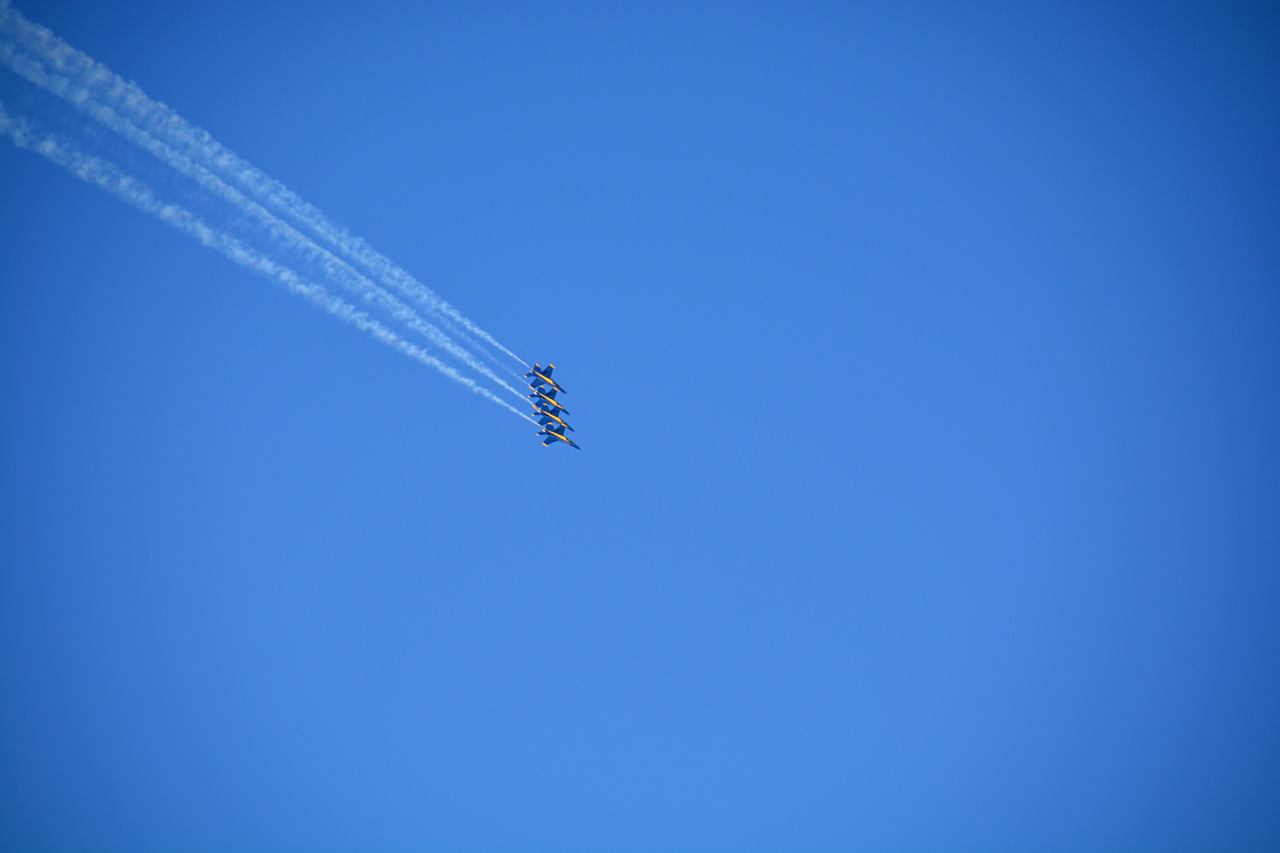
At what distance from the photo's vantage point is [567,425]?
139 ft

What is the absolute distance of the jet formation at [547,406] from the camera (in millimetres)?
41844

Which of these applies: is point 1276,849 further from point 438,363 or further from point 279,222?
point 279,222

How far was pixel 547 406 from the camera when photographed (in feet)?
138

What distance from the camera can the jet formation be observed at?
137 feet

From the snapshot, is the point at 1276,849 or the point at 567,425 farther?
the point at 1276,849

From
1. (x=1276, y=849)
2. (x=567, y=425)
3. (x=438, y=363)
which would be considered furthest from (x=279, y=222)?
(x=1276, y=849)

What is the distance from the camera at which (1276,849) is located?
206 ft

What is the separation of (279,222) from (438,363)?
8.56 meters

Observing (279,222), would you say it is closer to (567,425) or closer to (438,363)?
(438,363)

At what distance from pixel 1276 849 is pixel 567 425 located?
2448 inches

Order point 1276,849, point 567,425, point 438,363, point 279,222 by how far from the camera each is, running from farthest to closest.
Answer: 1. point 1276,849
2. point 567,425
3. point 438,363
4. point 279,222

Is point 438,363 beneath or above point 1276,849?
above

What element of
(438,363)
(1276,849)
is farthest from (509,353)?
(1276,849)

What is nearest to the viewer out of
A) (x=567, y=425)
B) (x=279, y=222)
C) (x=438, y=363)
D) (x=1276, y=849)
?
(x=279, y=222)
